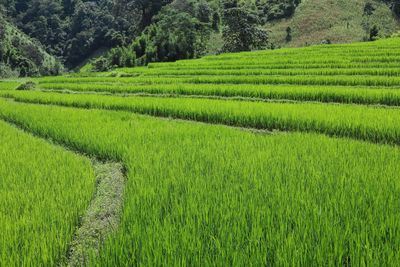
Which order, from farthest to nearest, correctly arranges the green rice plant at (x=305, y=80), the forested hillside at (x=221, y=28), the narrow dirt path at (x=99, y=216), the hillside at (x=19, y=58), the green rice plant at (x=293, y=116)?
1. the hillside at (x=19, y=58)
2. the forested hillside at (x=221, y=28)
3. the green rice plant at (x=305, y=80)
4. the green rice plant at (x=293, y=116)
5. the narrow dirt path at (x=99, y=216)

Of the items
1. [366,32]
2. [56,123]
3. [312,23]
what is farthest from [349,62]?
[312,23]

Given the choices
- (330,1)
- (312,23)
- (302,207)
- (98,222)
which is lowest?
(98,222)

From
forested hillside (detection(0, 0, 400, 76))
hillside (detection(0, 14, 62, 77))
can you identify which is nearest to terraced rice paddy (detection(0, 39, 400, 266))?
forested hillside (detection(0, 0, 400, 76))

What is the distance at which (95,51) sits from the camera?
91.5 meters

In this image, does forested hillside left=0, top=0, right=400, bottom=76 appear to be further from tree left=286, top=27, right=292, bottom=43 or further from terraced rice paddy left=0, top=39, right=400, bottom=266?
terraced rice paddy left=0, top=39, right=400, bottom=266

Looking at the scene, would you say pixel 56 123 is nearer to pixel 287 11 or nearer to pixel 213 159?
pixel 213 159

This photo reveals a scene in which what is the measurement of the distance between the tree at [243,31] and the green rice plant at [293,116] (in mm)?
39916

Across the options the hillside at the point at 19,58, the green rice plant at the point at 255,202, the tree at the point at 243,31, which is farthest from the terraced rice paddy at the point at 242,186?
the hillside at the point at 19,58

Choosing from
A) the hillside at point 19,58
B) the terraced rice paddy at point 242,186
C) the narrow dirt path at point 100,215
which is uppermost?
the hillside at point 19,58

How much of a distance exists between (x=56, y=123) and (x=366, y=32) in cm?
5128

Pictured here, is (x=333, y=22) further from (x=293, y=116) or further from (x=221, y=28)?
(x=293, y=116)

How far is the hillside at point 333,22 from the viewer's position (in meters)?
50.9

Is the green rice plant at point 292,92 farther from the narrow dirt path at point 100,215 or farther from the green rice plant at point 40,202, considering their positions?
the green rice plant at point 40,202

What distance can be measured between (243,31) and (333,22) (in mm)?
16295
